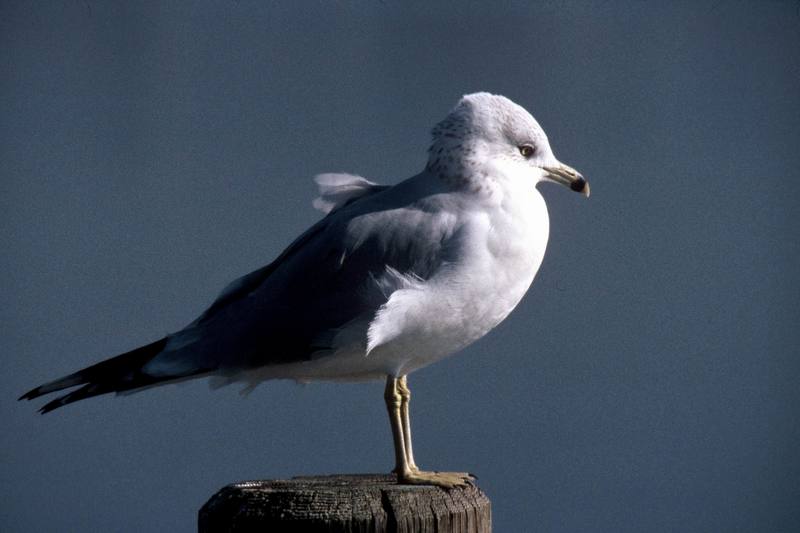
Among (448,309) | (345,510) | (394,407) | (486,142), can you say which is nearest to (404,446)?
(394,407)

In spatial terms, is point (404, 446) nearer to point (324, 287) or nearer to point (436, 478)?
point (436, 478)

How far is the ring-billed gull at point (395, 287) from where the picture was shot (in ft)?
11.6

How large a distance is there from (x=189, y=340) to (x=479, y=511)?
1301 millimetres

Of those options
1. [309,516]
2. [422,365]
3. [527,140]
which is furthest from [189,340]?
[527,140]

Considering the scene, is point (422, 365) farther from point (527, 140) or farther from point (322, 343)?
point (527, 140)

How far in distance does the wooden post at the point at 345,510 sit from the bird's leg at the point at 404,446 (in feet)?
1.07

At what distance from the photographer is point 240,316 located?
379 centimetres

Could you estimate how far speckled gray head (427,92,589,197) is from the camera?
380 cm

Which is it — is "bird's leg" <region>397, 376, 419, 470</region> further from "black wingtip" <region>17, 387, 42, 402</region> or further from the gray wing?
"black wingtip" <region>17, 387, 42, 402</region>

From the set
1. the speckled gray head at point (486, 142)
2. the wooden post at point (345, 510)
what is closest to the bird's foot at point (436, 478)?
the wooden post at point (345, 510)

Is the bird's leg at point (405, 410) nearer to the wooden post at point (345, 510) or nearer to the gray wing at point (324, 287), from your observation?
the gray wing at point (324, 287)

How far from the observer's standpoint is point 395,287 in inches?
139

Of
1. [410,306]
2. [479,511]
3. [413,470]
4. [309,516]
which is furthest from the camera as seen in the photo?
[413,470]

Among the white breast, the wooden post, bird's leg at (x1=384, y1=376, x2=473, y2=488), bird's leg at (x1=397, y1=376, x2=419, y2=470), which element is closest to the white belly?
the white breast
